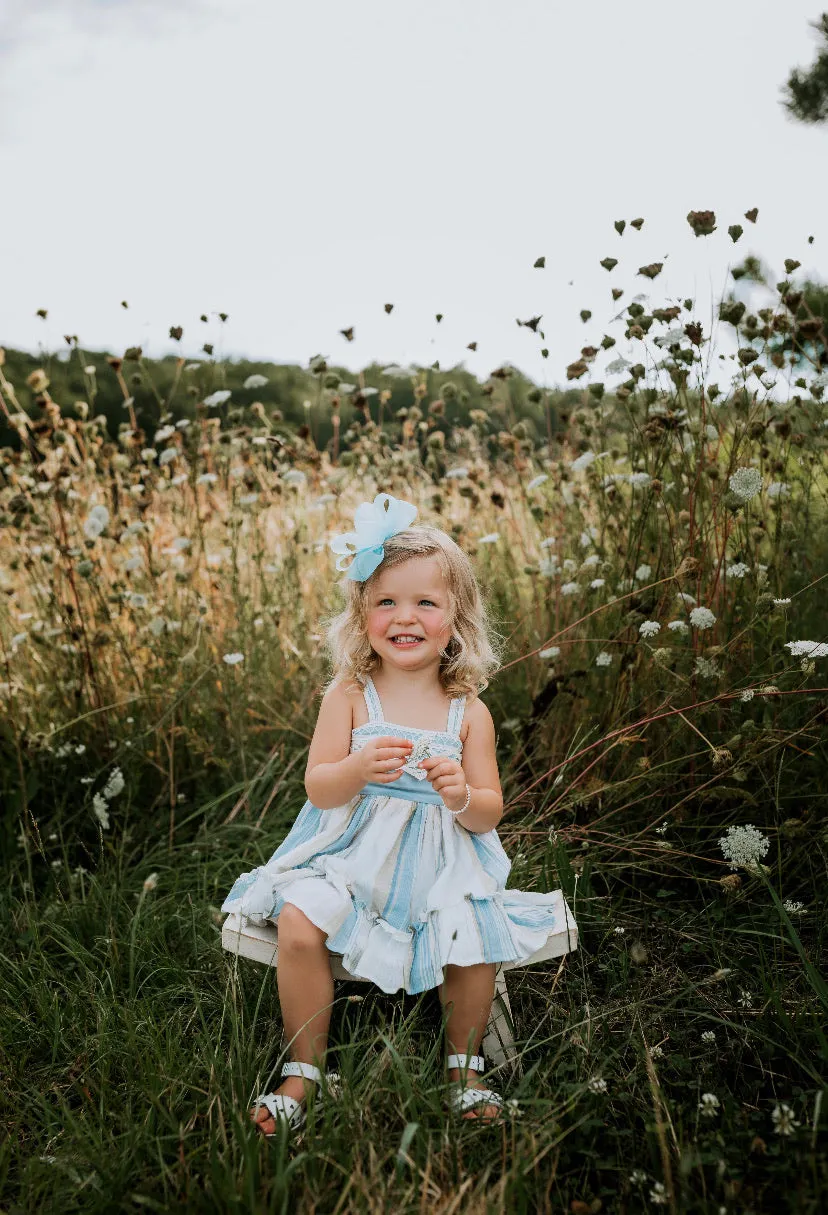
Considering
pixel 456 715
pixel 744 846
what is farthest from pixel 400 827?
pixel 744 846

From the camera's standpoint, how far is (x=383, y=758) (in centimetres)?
189

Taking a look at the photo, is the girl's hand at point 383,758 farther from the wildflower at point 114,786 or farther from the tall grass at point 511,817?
the wildflower at point 114,786

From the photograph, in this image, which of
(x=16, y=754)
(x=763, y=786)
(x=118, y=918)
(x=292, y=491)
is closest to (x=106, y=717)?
(x=16, y=754)

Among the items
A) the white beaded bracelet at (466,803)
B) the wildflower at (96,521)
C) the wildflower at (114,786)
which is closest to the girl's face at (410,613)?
the white beaded bracelet at (466,803)

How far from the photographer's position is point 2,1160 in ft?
5.21

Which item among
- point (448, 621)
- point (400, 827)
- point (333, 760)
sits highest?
point (448, 621)

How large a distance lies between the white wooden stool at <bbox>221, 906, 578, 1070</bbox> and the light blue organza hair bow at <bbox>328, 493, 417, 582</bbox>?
0.69 m

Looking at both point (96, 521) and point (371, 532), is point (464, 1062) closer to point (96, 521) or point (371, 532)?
point (371, 532)

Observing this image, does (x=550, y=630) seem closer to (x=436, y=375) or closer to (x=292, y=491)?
(x=292, y=491)

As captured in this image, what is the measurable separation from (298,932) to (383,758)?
0.33 meters

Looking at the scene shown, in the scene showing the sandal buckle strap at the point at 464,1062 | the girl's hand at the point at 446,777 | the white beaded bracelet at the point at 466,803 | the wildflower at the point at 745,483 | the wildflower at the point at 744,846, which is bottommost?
the sandal buckle strap at the point at 464,1062

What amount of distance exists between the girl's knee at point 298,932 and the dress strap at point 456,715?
0.44 metres

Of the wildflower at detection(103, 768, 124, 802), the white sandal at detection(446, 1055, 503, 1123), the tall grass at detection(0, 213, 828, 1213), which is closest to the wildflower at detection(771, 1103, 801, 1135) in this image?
the tall grass at detection(0, 213, 828, 1213)

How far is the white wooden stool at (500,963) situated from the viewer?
6.31ft
